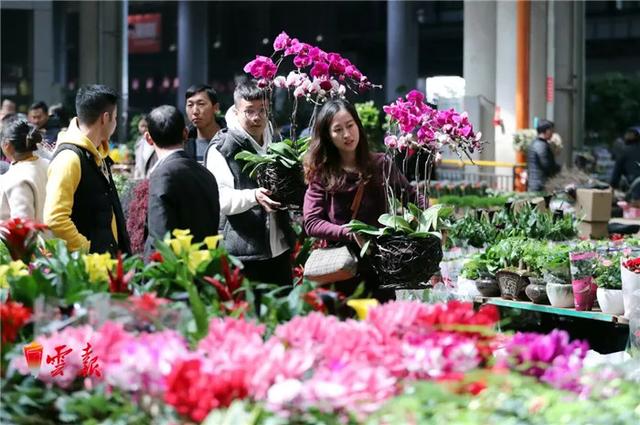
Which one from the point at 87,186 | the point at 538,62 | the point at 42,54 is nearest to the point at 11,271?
the point at 87,186

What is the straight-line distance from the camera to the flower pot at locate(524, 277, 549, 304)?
21.2 ft

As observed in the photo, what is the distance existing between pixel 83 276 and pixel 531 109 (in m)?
16.1

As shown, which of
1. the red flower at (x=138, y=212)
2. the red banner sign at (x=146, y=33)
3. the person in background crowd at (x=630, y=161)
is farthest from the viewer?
the red banner sign at (x=146, y=33)

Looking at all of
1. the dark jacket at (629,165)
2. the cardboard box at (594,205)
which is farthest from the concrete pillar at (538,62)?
the cardboard box at (594,205)

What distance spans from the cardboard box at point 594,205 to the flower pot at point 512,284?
2872mm

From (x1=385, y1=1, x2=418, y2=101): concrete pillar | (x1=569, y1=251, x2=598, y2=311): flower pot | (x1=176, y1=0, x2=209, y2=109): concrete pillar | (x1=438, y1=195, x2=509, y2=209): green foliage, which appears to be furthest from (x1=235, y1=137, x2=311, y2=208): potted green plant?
(x1=176, y1=0, x2=209, y2=109): concrete pillar

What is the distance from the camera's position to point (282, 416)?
230cm

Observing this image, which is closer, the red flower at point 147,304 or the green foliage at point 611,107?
the red flower at point 147,304

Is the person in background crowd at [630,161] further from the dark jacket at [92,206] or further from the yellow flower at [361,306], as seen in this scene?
the yellow flower at [361,306]

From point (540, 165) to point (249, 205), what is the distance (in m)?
8.19

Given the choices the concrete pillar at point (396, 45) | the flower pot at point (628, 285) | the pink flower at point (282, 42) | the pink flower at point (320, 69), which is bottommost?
the flower pot at point (628, 285)

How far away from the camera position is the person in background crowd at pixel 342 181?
526cm

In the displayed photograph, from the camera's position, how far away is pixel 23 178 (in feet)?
18.0

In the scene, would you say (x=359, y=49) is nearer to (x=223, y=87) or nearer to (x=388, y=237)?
(x=223, y=87)
